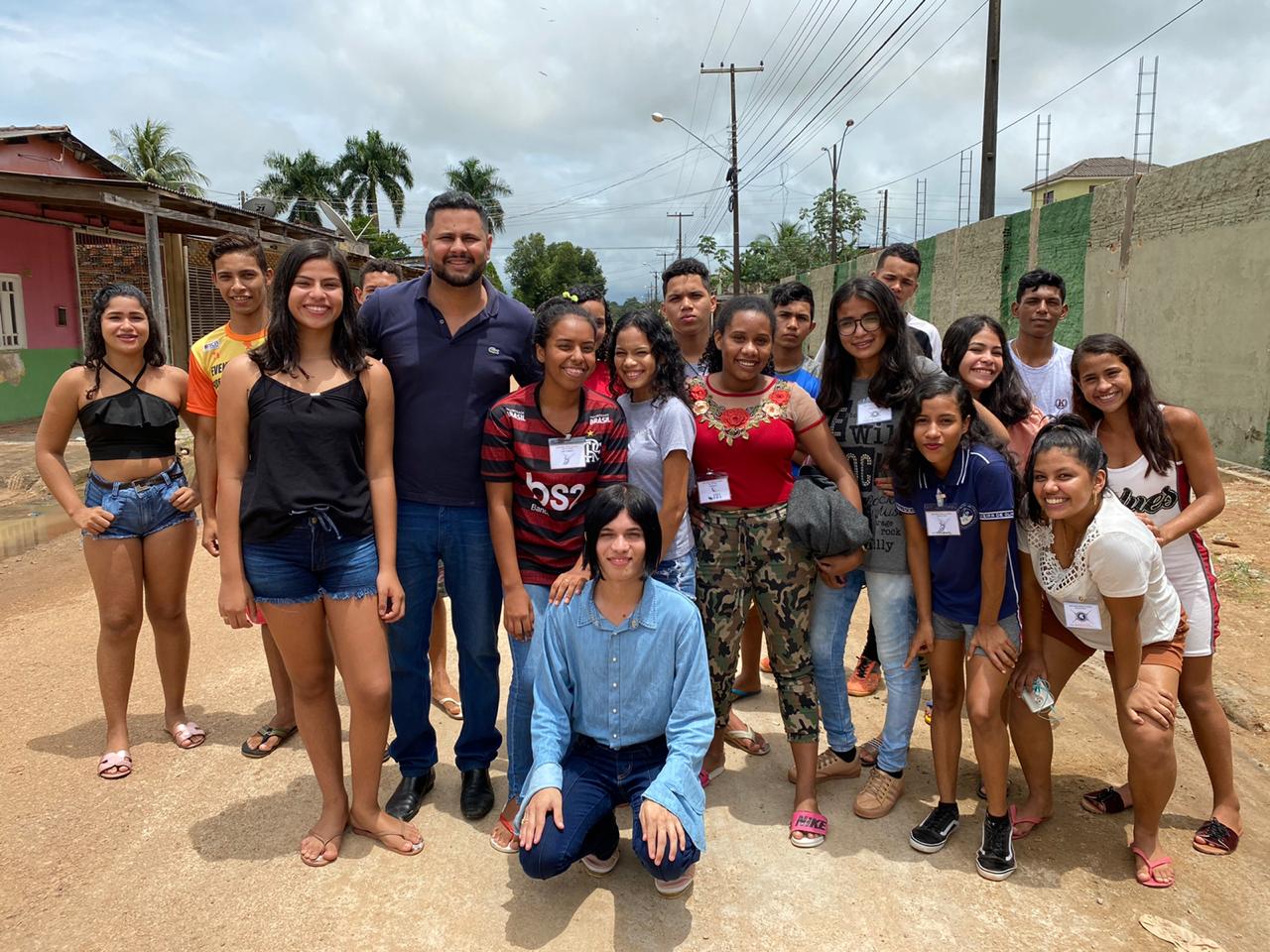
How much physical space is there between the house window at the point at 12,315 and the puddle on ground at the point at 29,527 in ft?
18.7

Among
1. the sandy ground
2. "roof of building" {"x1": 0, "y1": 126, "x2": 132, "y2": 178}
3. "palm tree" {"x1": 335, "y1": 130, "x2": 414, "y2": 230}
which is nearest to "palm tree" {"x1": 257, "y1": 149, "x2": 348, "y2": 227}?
"palm tree" {"x1": 335, "y1": 130, "x2": 414, "y2": 230}

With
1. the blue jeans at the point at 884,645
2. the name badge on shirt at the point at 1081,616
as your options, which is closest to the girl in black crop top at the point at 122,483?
the blue jeans at the point at 884,645

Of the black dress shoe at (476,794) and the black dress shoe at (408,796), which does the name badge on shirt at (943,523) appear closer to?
the black dress shoe at (476,794)

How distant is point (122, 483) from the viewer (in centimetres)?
350

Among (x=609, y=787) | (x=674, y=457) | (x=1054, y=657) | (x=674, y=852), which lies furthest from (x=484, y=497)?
(x=1054, y=657)

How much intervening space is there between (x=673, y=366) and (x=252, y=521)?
1547 mm

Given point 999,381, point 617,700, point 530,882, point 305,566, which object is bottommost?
point 530,882

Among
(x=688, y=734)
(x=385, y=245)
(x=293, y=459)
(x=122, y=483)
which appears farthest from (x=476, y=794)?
(x=385, y=245)

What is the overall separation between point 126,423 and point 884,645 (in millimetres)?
3241

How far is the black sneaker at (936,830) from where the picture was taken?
2953 millimetres

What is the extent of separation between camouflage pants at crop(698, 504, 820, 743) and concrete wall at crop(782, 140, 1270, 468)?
688 cm

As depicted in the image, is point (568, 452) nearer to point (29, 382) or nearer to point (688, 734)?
point (688, 734)

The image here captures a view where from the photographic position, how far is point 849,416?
3.23 metres

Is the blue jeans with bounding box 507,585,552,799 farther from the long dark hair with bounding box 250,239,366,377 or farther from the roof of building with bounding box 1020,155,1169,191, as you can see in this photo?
the roof of building with bounding box 1020,155,1169,191
